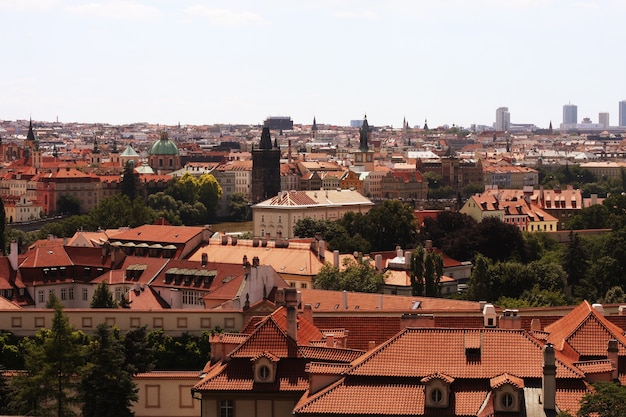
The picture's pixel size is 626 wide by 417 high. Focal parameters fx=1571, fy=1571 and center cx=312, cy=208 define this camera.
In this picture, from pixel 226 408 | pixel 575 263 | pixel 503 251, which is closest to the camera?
pixel 226 408

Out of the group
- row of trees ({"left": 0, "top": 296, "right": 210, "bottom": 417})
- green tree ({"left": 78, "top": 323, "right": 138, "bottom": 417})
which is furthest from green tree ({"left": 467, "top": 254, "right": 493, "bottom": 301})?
green tree ({"left": 78, "top": 323, "right": 138, "bottom": 417})

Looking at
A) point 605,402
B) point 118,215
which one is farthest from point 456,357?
point 118,215

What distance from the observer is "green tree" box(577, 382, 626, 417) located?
21859 millimetres

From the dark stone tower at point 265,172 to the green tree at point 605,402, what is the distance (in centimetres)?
12360

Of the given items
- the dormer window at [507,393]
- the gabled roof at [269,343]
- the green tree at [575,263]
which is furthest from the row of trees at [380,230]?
the dormer window at [507,393]

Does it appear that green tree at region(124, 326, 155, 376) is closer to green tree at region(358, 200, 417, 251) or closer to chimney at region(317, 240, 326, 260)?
chimney at region(317, 240, 326, 260)

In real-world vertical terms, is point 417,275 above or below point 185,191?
above

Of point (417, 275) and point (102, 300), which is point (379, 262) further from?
point (102, 300)

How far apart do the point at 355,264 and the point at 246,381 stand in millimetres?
41886

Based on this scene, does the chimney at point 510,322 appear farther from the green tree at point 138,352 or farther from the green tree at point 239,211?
the green tree at point 239,211

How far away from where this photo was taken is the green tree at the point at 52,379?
2859 cm

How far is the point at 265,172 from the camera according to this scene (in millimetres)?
147750

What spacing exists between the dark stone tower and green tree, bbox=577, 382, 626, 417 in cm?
12360

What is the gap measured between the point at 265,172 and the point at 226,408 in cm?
12203
